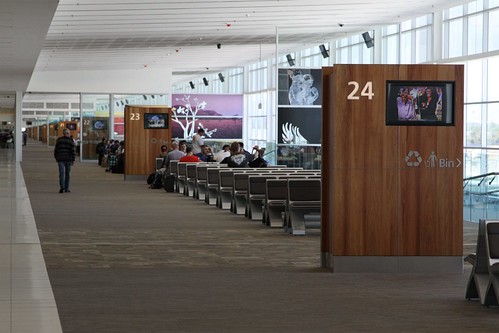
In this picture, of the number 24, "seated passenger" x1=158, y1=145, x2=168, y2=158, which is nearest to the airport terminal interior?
the number 24

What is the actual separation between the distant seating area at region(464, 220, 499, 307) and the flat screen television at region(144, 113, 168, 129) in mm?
25249

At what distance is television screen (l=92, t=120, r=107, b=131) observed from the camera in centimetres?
4825

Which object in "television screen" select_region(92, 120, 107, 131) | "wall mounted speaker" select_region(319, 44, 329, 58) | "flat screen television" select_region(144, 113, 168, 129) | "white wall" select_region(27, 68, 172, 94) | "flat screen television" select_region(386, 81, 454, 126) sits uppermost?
"wall mounted speaker" select_region(319, 44, 329, 58)

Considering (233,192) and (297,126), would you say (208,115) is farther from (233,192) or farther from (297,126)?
(233,192)

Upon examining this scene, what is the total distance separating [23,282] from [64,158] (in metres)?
15.3

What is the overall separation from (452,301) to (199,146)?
22.3 metres

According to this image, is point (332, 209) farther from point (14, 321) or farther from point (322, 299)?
point (14, 321)

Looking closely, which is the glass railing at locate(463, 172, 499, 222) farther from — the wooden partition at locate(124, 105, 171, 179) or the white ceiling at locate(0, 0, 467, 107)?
the wooden partition at locate(124, 105, 171, 179)

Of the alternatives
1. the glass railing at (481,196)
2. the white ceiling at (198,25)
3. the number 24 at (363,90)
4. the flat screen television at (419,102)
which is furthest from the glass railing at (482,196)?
the number 24 at (363,90)

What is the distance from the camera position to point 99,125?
48.5 meters

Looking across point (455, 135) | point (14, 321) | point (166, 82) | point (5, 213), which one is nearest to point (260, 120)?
point (166, 82)

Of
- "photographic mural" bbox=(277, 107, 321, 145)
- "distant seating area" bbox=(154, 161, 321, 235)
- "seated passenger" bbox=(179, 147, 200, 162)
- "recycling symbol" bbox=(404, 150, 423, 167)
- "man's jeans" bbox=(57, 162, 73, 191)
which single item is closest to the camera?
"recycling symbol" bbox=(404, 150, 423, 167)

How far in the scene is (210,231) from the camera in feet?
51.9

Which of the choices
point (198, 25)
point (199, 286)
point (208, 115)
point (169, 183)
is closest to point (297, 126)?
point (198, 25)
